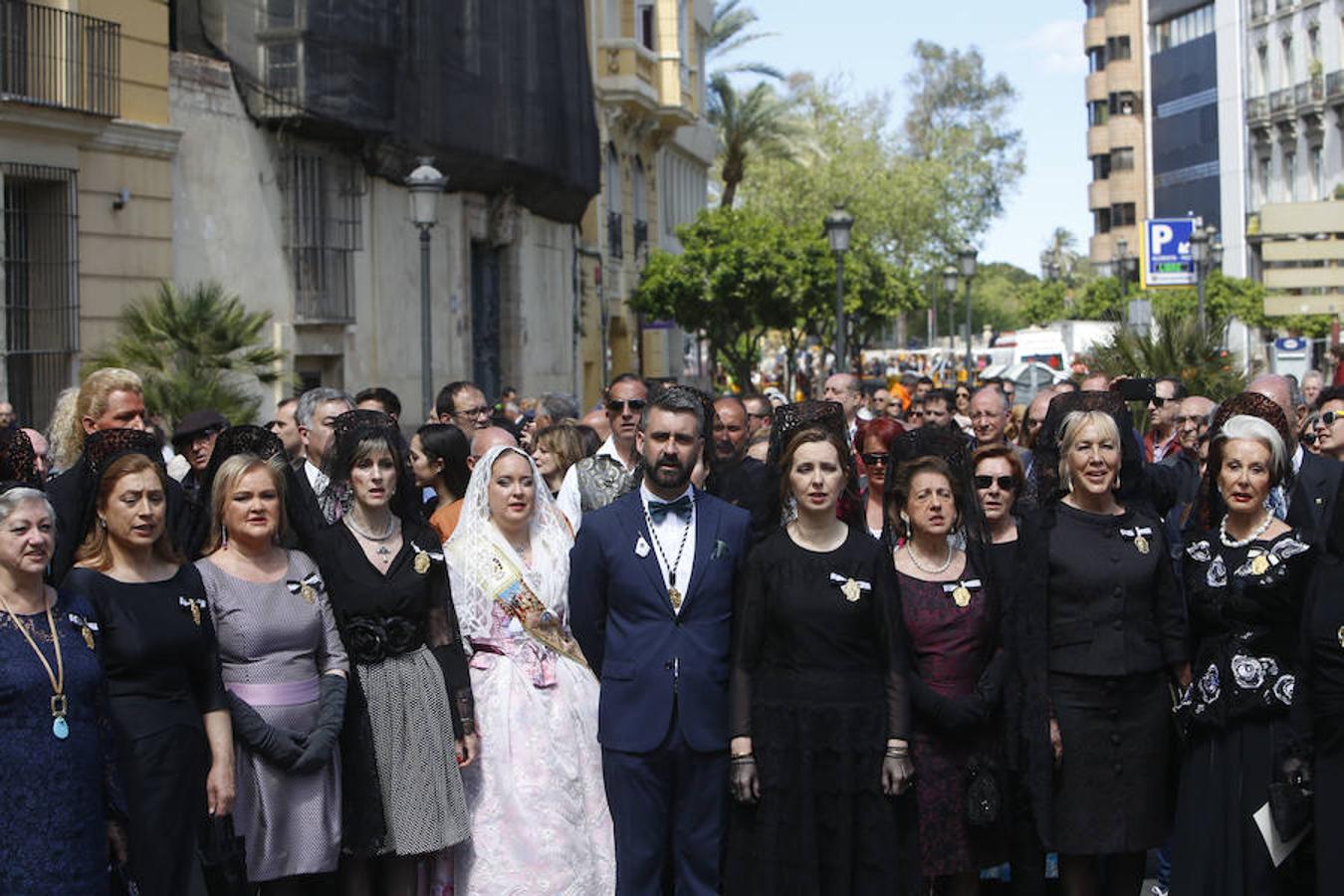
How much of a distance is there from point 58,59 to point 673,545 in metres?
12.7

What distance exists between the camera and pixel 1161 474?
973 centimetres

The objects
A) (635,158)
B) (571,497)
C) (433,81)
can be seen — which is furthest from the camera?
(635,158)

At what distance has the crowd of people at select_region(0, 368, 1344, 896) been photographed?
6.55 meters

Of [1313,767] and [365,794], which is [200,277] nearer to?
[365,794]

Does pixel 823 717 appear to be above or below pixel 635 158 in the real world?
below

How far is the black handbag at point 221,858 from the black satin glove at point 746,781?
1766 mm

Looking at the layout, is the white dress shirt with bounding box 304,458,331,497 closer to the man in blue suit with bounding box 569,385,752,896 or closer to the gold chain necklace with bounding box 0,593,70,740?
Answer: the man in blue suit with bounding box 569,385,752,896

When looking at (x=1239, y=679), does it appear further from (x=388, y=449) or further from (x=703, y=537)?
(x=388, y=449)

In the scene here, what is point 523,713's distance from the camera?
7.64 meters

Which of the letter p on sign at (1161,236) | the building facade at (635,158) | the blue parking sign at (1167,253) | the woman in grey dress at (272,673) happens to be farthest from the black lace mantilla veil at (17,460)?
the letter p on sign at (1161,236)

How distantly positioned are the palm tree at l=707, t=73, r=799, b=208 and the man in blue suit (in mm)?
47874

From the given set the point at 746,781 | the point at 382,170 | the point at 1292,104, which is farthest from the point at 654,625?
the point at 1292,104

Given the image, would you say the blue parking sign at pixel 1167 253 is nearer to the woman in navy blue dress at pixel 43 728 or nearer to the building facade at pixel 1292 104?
the building facade at pixel 1292 104

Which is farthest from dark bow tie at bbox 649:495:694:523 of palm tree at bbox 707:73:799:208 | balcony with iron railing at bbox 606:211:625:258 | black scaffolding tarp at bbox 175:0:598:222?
palm tree at bbox 707:73:799:208
